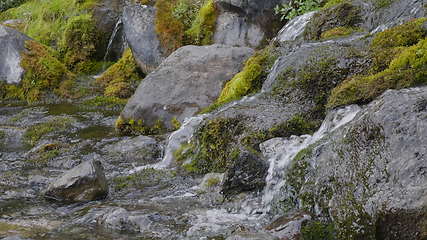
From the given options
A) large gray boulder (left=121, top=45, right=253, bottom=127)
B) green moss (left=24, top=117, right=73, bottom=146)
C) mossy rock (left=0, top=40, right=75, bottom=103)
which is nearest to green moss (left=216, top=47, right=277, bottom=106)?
large gray boulder (left=121, top=45, right=253, bottom=127)

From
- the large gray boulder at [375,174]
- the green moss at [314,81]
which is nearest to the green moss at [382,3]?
the green moss at [314,81]

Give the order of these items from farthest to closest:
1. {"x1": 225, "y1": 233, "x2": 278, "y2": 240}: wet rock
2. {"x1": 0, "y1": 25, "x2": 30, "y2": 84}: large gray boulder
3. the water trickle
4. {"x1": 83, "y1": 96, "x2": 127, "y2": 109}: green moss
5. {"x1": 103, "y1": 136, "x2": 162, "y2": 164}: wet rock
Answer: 1. {"x1": 0, "y1": 25, "x2": 30, "y2": 84}: large gray boulder
2. {"x1": 83, "y1": 96, "x2": 127, "y2": 109}: green moss
3. the water trickle
4. {"x1": 103, "y1": 136, "x2": 162, "y2": 164}: wet rock
5. {"x1": 225, "y1": 233, "x2": 278, "y2": 240}: wet rock

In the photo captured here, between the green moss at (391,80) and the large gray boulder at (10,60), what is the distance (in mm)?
11397

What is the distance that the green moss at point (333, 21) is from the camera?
9469 millimetres

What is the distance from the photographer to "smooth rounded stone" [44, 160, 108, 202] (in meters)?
6.61

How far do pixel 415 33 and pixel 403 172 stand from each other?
3.35 metres

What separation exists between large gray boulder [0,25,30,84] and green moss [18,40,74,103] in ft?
0.53

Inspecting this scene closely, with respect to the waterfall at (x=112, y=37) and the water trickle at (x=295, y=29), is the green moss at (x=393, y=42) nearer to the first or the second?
the water trickle at (x=295, y=29)

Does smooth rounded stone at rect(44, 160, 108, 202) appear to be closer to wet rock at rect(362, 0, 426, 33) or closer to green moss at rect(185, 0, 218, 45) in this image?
wet rock at rect(362, 0, 426, 33)

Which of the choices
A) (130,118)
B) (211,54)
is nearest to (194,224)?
(130,118)

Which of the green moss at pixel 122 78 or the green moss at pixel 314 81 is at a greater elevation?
the green moss at pixel 314 81

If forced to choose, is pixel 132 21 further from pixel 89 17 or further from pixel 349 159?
pixel 349 159

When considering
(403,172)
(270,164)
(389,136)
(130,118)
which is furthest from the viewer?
(130,118)

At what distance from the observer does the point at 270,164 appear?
20.2ft
